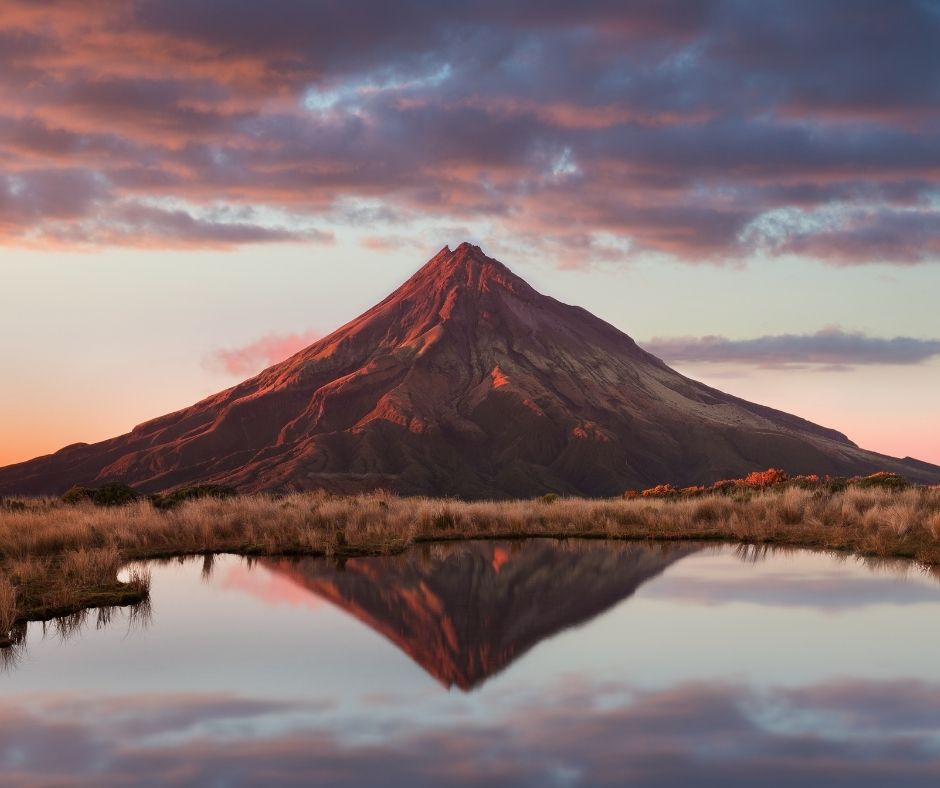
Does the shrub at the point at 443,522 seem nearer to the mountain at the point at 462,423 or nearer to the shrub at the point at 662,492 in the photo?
the shrub at the point at 662,492

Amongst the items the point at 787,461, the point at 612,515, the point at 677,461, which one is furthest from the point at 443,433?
the point at 612,515

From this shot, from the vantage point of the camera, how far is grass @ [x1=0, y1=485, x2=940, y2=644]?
821 inches

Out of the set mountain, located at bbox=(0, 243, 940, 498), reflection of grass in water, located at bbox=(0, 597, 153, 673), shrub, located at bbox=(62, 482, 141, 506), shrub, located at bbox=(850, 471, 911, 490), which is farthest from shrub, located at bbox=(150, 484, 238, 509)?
mountain, located at bbox=(0, 243, 940, 498)

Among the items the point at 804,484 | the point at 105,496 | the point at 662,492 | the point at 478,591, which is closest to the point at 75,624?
the point at 478,591

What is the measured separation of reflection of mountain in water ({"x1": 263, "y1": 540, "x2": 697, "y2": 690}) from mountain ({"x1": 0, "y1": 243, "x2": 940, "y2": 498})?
84.1 m

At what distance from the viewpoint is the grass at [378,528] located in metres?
20.9

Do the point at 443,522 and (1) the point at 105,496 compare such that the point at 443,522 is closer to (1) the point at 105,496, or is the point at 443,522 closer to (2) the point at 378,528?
(2) the point at 378,528

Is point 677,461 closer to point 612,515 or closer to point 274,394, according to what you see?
point 274,394

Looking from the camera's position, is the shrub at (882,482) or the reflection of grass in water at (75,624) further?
the shrub at (882,482)

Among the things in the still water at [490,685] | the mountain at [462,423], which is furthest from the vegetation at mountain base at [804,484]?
the mountain at [462,423]

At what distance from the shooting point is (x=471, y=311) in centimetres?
17388

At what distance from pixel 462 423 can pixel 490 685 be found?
131 meters

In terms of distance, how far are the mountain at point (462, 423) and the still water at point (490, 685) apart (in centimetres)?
9113

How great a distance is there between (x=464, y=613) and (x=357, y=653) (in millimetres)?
3213
